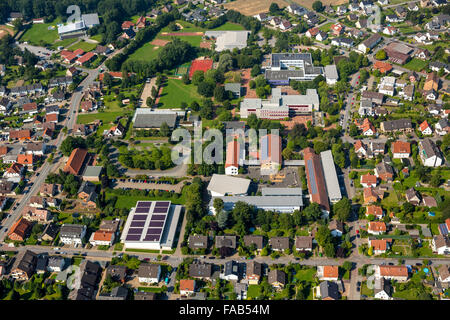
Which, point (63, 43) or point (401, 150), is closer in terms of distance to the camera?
point (401, 150)

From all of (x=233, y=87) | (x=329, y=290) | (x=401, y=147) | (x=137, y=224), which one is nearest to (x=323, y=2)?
(x=233, y=87)

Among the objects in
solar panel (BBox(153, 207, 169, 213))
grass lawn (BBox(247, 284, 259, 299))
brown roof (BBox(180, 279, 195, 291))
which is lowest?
grass lawn (BBox(247, 284, 259, 299))

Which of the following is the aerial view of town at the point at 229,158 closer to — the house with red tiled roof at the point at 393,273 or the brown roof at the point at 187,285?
the house with red tiled roof at the point at 393,273

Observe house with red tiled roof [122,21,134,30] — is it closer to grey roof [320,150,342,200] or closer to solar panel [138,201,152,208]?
solar panel [138,201,152,208]

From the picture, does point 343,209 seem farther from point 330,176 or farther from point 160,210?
point 160,210

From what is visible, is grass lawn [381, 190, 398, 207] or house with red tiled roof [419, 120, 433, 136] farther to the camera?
house with red tiled roof [419, 120, 433, 136]

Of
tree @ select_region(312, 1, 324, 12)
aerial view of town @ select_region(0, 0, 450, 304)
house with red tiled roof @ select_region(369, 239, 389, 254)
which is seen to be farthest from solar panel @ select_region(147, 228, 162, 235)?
tree @ select_region(312, 1, 324, 12)

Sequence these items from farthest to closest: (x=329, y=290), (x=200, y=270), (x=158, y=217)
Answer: (x=158, y=217), (x=200, y=270), (x=329, y=290)
